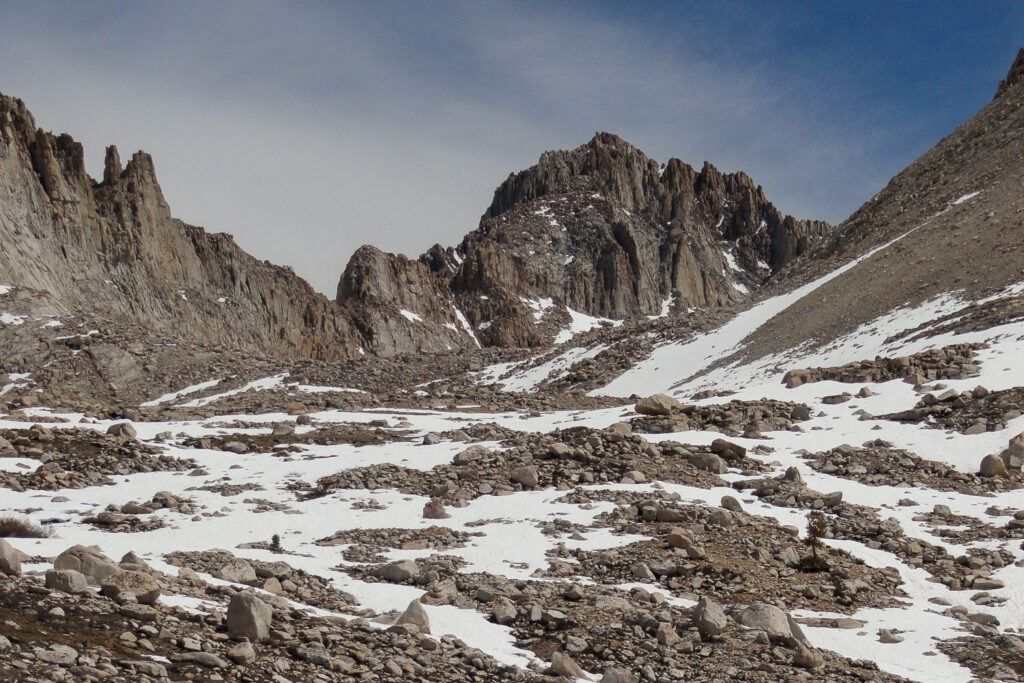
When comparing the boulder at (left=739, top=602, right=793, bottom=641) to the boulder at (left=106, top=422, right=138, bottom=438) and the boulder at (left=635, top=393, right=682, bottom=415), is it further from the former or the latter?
the boulder at (left=106, top=422, right=138, bottom=438)

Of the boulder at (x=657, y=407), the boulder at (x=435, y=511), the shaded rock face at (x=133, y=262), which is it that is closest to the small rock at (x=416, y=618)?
the boulder at (x=435, y=511)

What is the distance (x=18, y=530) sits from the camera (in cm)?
1220

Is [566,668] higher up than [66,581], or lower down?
lower down

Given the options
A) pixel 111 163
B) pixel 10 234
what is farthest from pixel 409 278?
pixel 10 234

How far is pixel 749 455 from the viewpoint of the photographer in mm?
20828

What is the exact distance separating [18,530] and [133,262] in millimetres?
80808

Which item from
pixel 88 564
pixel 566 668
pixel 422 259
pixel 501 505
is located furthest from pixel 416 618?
pixel 422 259

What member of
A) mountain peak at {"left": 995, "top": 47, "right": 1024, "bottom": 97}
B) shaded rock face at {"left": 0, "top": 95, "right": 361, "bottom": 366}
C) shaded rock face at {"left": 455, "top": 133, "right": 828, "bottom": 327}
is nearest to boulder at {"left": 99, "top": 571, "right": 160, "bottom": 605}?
shaded rock face at {"left": 0, "top": 95, "right": 361, "bottom": 366}

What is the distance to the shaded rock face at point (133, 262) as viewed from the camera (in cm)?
7350

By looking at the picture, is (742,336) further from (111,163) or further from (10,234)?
(111,163)

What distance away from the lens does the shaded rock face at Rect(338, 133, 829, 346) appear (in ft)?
438

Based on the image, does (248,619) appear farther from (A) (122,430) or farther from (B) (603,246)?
(B) (603,246)

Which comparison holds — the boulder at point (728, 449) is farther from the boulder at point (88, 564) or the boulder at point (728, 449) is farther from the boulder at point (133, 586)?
the boulder at point (88, 564)

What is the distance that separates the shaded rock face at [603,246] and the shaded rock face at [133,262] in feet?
46.0
